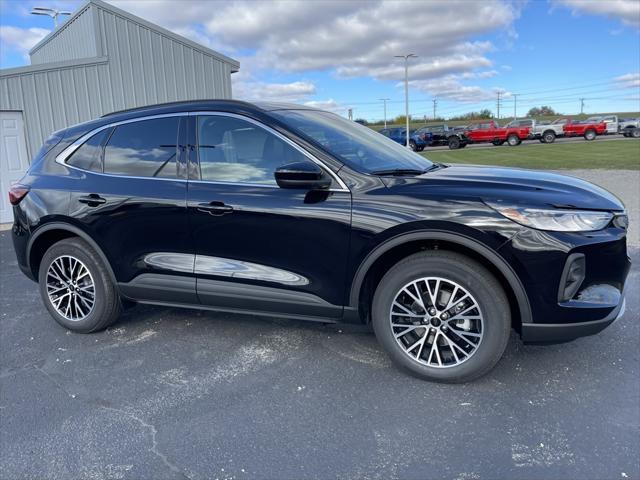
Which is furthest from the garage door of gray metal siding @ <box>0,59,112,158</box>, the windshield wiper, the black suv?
the windshield wiper

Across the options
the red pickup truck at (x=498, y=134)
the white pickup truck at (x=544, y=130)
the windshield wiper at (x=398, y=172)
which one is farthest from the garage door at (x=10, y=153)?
the white pickup truck at (x=544, y=130)

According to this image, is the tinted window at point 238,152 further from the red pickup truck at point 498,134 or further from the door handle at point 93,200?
the red pickup truck at point 498,134

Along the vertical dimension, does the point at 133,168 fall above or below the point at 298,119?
below

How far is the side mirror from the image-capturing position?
10.6 feet

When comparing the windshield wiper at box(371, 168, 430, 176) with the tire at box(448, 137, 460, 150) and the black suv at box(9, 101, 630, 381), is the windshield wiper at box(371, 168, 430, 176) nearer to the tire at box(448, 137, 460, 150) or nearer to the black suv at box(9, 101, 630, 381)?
the black suv at box(9, 101, 630, 381)

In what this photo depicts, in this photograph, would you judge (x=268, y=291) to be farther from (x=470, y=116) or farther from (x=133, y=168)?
(x=470, y=116)

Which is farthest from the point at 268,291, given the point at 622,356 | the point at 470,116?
the point at 470,116

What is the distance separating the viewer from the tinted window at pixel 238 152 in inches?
139

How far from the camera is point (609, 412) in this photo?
2957mm

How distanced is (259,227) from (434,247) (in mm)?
1152

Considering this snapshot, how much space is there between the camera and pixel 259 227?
11.5 ft

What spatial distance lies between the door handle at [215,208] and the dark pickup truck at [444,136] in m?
31.7

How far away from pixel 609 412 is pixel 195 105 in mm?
3344

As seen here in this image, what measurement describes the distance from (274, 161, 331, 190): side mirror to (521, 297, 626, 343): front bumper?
1.50 metres
